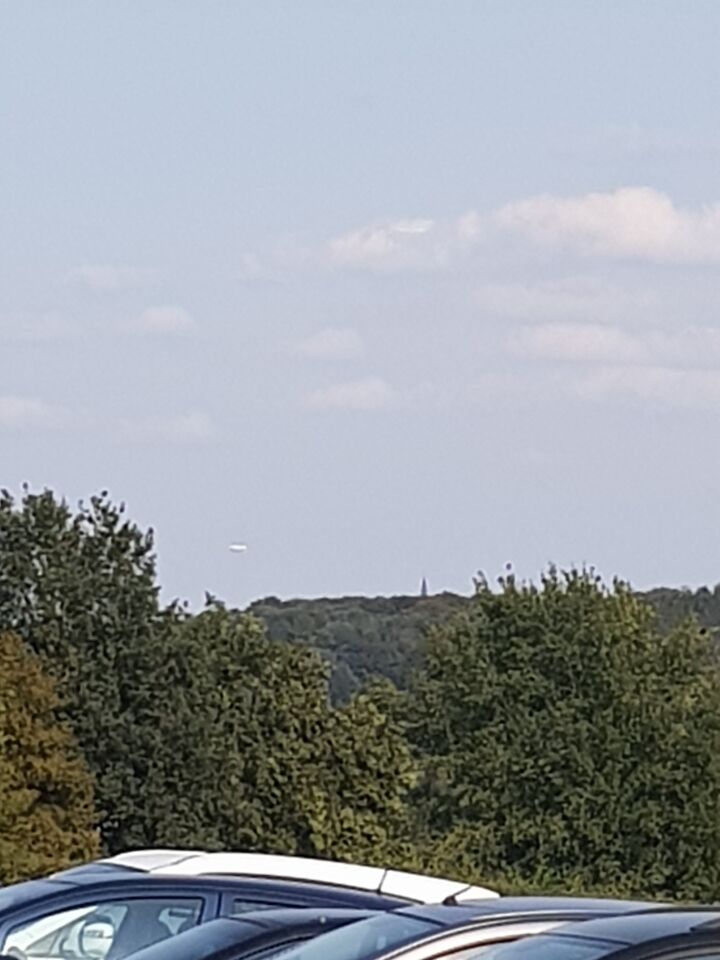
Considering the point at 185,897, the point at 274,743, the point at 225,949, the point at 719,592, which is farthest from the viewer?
the point at 719,592

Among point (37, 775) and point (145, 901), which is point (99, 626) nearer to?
point (37, 775)

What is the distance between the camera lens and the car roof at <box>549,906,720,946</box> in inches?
248

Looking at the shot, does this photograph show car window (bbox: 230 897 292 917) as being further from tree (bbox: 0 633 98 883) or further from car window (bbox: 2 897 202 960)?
tree (bbox: 0 633 98 883)

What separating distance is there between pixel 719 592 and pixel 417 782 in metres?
56.4

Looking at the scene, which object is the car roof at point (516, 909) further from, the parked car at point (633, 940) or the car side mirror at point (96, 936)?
the car side mirror at point (96, 936)

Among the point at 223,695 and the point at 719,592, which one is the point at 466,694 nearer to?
Result: the point at 223,695

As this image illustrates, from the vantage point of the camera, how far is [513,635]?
7056 cm

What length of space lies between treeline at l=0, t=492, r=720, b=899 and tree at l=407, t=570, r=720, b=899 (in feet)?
0.21

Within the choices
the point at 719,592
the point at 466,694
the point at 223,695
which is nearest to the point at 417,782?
the point at 466,694

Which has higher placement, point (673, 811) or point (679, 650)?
point (679, 650)

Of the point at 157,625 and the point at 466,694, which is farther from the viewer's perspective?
the point at 466,694

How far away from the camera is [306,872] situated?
1034cm

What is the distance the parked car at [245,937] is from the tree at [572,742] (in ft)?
182

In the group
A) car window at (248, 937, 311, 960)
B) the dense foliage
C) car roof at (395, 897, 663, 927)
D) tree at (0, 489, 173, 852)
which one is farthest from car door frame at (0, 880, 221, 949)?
the dense foliage
